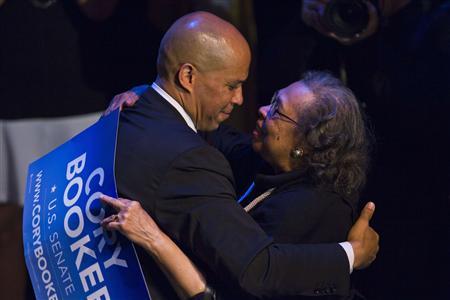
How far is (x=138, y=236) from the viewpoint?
197 cm

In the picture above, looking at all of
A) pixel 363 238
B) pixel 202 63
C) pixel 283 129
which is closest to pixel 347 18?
pixel 283 129

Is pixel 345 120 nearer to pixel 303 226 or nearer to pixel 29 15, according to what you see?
pixel 303 226

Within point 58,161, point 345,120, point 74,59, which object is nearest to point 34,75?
point 74,59

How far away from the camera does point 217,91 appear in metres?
2.18

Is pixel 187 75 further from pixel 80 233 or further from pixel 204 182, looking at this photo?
pixel 80 233

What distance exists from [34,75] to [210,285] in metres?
1.22

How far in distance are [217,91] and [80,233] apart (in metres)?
0.47

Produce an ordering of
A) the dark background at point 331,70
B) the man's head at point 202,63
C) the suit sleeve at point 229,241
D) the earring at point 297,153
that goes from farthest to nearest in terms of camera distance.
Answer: the dark background at point 331,70, the earring at point 297,153, the man's head at point 202,63, the suit sleeve at point 229,241

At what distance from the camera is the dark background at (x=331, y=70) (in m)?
2.60

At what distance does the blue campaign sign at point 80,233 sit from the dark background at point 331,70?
0.74m

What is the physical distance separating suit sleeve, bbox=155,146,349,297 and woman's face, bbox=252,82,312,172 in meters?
0.26

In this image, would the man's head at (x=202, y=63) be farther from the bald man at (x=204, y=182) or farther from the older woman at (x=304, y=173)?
the older woman at (x=304, y=173)

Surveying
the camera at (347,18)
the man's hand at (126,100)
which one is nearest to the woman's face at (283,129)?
the man's hand at (126,100)

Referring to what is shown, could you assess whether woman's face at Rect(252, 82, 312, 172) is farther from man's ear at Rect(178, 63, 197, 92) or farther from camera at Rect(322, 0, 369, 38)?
camera at Rect(322, 0, 369, 38)
